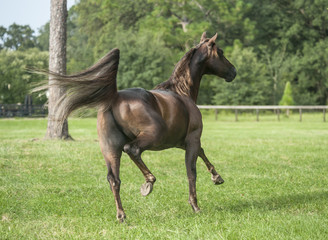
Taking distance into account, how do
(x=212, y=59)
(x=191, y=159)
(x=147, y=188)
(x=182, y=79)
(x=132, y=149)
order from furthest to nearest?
(x=212, y=59) < (x=182, y=79) < (x=191, y=159) < (x=147, y=188) < (x=132, y=149)

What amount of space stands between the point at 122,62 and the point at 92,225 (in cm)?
3431

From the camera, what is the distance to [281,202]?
5992 mm

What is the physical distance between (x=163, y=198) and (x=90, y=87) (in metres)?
2.46

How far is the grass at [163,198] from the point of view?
14.7 feet

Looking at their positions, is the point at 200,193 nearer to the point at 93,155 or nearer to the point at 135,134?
the point at 135,134

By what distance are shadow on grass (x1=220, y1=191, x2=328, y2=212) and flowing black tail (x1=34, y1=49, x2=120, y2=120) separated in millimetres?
2261

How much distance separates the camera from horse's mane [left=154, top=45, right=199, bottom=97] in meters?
5.51

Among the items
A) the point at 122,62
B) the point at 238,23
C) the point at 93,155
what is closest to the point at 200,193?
the point at 93,155

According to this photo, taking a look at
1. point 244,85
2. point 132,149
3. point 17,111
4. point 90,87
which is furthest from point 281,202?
point 244,85

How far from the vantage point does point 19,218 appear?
5.24 m

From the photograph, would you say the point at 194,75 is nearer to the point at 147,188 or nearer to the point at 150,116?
the point at 150,116

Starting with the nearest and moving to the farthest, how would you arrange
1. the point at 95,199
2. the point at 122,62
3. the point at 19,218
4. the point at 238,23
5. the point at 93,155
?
the point at 19,218
the point at 95,199
the point at 93,155
the point at 122,62
the point at 238,23

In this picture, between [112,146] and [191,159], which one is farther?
[191,159]

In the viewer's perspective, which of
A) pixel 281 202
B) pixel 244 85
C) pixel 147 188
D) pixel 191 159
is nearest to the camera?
pixel 147 188
